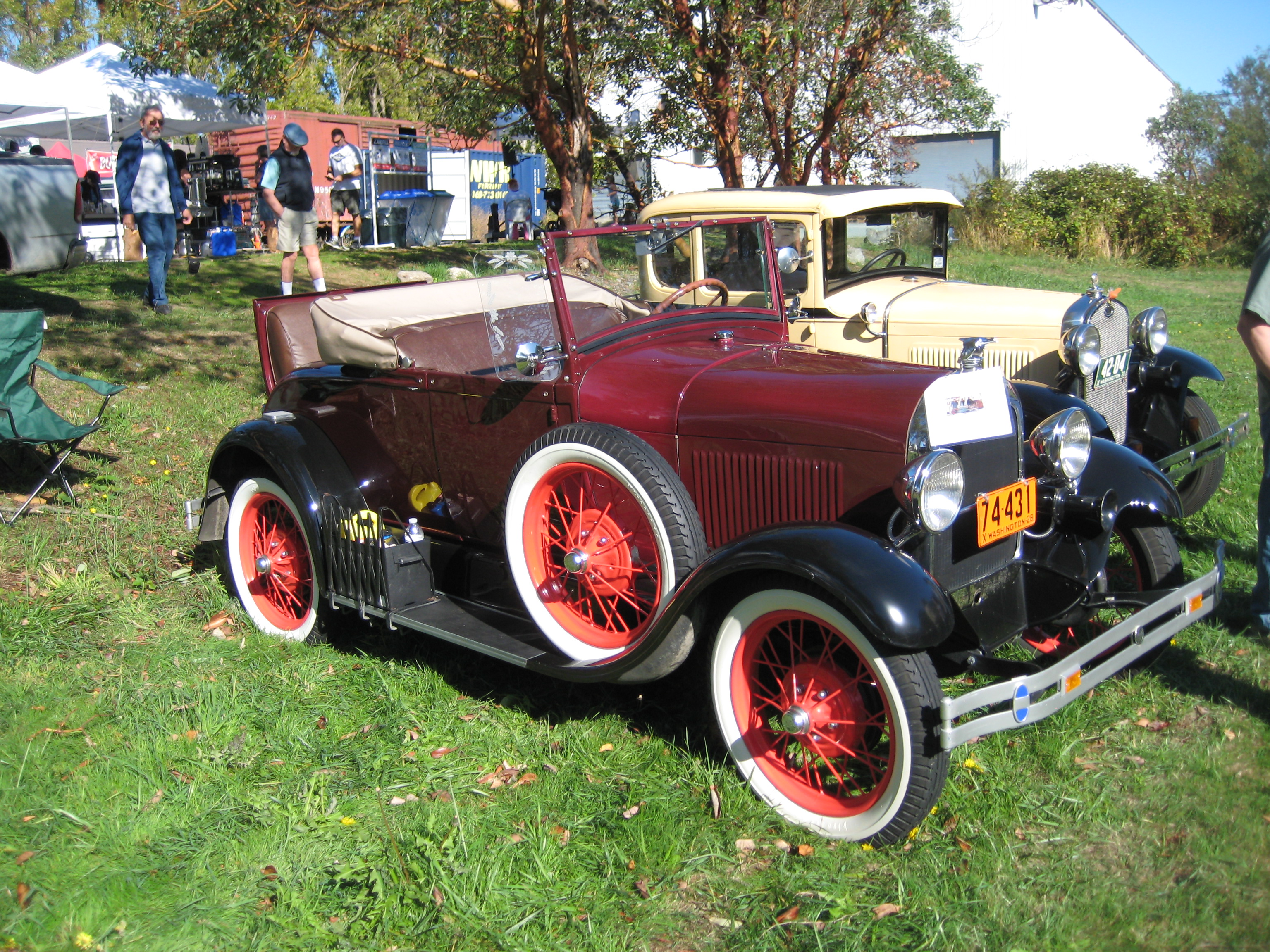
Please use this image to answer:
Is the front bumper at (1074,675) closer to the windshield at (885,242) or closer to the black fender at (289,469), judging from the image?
the black fender at (289,469)

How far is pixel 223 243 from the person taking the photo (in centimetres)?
1398

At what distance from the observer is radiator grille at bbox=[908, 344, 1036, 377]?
18.1 ft

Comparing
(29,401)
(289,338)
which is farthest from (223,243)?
(289,338)

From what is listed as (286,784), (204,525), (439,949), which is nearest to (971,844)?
(439,949)

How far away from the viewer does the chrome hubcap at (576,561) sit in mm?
3201

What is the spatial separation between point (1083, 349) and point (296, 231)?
6.90 m

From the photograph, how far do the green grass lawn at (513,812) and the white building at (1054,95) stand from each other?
22963 mm

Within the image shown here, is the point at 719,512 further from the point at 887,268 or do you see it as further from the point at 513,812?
the point at 887,268

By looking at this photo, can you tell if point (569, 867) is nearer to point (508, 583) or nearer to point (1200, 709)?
point (508, 583)

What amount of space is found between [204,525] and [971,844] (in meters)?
3.52

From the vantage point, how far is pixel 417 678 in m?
3.82

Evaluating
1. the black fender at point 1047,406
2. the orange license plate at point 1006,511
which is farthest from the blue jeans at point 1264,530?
the orange license plate at point 1006,511

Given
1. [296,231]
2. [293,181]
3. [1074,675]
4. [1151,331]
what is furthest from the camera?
[296,231]

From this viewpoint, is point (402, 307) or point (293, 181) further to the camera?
point (293, 181)
